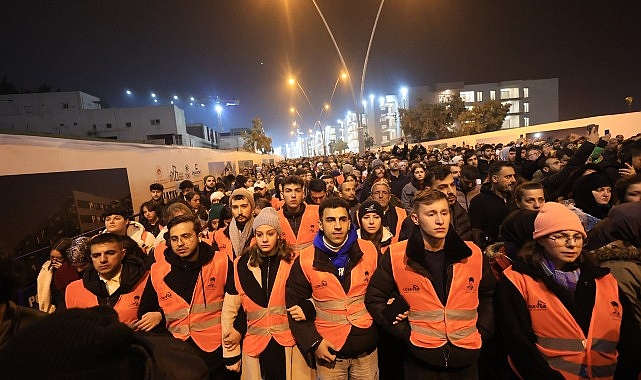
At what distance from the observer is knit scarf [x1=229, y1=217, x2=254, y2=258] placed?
4.90 metres

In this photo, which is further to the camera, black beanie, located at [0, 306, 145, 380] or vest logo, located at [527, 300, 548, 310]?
vest logo, located at [527, 300, 548, 310]

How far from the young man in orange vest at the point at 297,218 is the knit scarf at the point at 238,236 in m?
0.56

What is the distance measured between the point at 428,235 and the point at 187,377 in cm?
230

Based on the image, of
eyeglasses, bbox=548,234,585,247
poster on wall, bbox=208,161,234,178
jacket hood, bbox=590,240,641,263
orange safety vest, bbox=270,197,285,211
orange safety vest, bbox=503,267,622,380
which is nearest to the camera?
orange safety vest, bbox=503,267,622,380

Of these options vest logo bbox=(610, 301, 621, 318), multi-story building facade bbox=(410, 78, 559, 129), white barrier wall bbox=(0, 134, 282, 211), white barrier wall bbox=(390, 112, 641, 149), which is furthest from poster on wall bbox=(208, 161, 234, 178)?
multi-story building facade bbox=(410, 78, 559, 129)

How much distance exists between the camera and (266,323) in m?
A: 3.38

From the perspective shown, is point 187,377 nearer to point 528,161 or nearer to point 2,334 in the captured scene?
point 2,334

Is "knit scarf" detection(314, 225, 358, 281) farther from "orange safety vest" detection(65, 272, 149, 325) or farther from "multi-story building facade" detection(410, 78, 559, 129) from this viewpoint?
"multi-story building facade" detection(410, 78, 559, 129)

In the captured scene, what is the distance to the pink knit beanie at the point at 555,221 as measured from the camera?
99.4 inches

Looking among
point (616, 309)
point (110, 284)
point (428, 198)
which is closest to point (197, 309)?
point (110, 284)

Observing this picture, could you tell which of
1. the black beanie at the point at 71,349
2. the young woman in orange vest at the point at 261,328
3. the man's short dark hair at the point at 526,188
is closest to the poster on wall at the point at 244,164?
the young woman in orange vest at the point at 261,328

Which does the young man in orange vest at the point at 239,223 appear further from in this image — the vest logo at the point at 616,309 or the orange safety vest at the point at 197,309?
the vest logo at the point at 616,309

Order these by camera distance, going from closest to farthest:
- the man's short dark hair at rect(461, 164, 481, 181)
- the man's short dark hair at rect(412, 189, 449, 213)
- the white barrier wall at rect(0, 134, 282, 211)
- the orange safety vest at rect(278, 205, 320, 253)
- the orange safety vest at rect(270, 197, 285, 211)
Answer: the man's short dark hair at rect(412, 189, 449, 213) → the orange safety vest at rect(278, 205, 320, 253) → the white barrier wall at rect(0, 134, 282, 211) → the man's short dark hair at rect(461, 164, 481, 181) → the orange safety vest at rect(270, 197, 285, 211)

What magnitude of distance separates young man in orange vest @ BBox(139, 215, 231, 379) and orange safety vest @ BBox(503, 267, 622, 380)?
2879 millimetres
